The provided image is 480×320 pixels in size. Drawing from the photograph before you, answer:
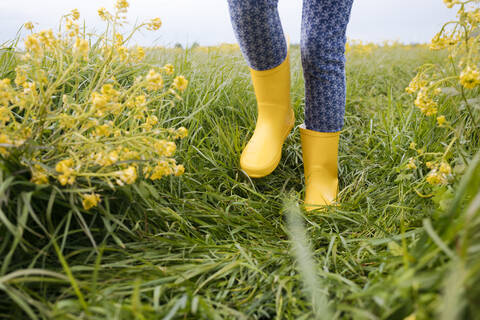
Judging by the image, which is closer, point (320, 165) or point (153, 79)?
point (153, 79)

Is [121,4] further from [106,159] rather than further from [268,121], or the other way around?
[268,121]

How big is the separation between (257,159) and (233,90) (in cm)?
53

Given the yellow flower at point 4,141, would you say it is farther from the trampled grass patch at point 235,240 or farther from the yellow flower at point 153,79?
the yellow flower at point 153,79

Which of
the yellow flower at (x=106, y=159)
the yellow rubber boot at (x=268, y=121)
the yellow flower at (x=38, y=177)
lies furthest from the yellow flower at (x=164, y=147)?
the yellow rubber boot at (x=268, y=121)

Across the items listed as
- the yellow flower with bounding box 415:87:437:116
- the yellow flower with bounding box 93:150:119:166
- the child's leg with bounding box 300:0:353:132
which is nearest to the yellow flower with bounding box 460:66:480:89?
the yellow flower with bounding box 415:87:437:116

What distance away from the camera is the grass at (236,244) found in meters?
0.56

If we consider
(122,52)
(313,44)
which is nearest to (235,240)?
(122,52)

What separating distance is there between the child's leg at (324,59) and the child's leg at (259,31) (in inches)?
3.9

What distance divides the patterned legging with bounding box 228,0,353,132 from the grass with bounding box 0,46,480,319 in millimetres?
307

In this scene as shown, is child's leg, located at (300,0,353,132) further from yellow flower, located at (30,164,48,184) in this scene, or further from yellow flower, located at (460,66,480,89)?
yellow flower, located at (30,164,48,184)

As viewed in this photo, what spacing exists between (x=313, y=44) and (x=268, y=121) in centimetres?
39

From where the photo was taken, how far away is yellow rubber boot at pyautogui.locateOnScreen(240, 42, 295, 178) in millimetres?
1279

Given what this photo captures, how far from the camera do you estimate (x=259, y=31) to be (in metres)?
1.11

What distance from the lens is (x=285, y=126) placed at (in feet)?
4.75
